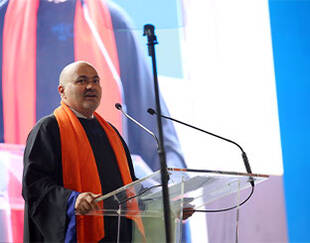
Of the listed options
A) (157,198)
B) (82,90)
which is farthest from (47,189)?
(82,90)

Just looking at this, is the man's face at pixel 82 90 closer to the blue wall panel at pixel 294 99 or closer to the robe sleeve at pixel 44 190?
the robe sleeve at pixel 44 190

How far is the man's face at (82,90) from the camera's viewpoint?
288cm

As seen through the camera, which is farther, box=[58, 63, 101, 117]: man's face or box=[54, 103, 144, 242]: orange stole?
box=[58, 63, 101, 117]: man's face

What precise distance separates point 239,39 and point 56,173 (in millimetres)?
2446

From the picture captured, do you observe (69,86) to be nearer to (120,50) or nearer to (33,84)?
(33,84)

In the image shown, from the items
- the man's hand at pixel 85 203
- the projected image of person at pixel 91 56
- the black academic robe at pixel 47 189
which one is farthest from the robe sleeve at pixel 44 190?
the projected image of person at pixel 91 56

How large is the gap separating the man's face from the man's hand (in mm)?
793

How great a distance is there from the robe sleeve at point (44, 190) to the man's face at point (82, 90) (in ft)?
1.12

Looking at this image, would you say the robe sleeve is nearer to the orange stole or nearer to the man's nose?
the orange stole

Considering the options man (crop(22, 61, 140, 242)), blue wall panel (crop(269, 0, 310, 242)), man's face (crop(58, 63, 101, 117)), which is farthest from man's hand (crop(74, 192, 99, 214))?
blue wall panel (crop(269, 0, 310, 242))

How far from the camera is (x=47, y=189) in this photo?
2.40m

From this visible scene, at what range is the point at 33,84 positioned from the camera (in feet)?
12.5

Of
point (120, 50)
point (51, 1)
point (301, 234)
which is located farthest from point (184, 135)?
point (51, 1)

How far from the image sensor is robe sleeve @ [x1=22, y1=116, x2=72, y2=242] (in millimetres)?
2367
